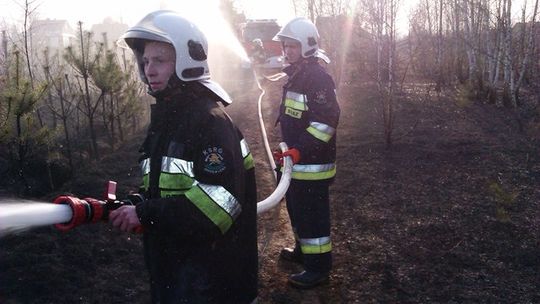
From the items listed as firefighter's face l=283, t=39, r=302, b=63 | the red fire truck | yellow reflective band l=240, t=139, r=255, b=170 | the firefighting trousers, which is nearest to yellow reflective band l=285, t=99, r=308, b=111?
firefighter's face l=283, t=39, r=302, b=63

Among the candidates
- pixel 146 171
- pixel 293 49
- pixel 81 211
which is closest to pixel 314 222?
pixel 293 49

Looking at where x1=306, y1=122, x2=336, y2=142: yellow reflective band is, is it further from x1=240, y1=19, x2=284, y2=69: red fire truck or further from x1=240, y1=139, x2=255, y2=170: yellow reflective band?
x1=240, y1=19, x2=284, y2=69: red fire truck

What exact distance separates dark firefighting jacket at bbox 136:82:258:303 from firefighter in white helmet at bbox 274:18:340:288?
171 cm

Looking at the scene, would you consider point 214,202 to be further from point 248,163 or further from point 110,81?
point 110,81

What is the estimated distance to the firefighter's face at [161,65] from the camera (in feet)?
7.16

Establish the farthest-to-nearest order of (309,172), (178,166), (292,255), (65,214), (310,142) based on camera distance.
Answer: (292,255) < (309,172) < (310,142) < (178,166) < (65,214)

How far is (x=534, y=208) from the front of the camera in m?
5.36

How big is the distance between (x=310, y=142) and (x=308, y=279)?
1.10m

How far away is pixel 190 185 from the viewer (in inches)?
80.5

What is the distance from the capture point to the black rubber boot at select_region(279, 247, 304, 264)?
4.65 metres

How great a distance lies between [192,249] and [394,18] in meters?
7.19

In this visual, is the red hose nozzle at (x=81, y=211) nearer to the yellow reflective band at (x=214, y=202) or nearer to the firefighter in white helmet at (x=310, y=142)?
the yellow reflective band at (x=214, y=202)

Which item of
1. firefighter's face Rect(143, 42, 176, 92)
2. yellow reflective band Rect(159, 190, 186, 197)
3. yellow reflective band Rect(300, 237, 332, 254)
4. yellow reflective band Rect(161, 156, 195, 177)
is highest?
firefighter's face Rect(143, 42, 176, 92)

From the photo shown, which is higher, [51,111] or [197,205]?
[197,205]
